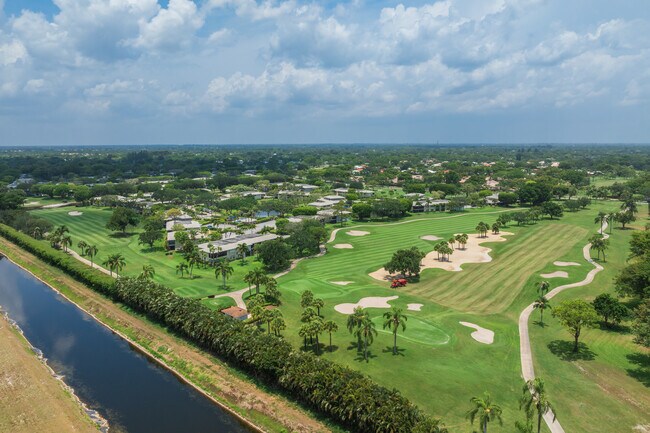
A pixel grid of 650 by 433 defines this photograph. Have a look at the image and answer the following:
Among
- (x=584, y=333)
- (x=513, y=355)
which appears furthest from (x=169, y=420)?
(x=584, y=333)

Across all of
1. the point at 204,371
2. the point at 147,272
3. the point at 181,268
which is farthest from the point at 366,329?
the point at 181,268

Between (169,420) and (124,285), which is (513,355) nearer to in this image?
(169,420)

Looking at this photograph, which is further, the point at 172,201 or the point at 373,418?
the point at 172,201

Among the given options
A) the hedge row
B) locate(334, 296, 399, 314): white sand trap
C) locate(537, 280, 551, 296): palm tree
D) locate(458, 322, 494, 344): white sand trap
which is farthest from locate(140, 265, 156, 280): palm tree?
locate(537, 280, 551, 296): palm tree

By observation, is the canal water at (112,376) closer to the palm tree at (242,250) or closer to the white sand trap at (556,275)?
the palm tree at (242,250)

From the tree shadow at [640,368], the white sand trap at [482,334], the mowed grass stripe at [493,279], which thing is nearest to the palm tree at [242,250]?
the mowed grass stripe at [493,279]

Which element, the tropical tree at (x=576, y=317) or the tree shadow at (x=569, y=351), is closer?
the tree shadow at (x=569, y=351)

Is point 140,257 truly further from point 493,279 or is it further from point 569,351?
point 569,351
